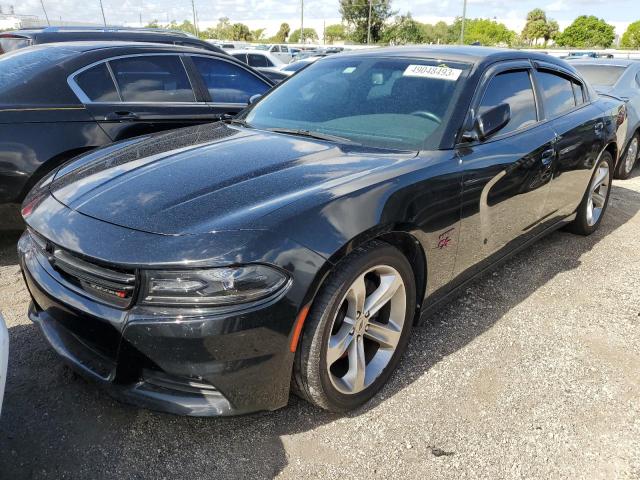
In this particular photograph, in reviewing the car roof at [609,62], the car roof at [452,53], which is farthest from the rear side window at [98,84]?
the car roof at [609,62]

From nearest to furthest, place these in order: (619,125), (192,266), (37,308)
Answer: (192,266), (37,308), (619,125)

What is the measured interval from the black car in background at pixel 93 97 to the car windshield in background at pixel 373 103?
1.10 metres

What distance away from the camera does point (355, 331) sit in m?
2.30

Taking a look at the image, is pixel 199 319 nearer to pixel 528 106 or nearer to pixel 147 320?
pixel 147 320

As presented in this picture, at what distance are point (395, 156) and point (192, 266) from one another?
1.23 m

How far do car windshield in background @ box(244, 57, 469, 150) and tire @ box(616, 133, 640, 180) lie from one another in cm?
510

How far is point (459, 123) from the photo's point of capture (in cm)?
277

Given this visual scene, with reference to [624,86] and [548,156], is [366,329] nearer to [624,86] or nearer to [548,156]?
[548,156]

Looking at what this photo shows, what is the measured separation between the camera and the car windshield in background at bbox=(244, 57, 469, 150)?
111 inches

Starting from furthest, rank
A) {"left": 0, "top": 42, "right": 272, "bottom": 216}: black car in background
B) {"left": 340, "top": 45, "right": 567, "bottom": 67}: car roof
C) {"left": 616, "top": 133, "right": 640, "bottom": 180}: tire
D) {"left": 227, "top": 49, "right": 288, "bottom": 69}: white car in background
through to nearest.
Answer: 1. {"left": 227, "top": 49, "right": 288, "bottom": 69}: white car in background
2. {"left": 616, "top": 133, "right": 640, "bottom": 180}: tire
3. {"left": 0, "top": 42, "right": 272, "bottom": 216}: black car in background
4. {"left": 340, "top": 45, "right": 567, "bottom": 67}: car roof

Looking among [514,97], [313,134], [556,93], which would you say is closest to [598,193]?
[556,93]

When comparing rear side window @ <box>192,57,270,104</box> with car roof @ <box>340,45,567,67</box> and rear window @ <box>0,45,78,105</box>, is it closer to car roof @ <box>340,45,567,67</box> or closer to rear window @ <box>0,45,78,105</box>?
rear window @ <box>0,45,78,105</box>

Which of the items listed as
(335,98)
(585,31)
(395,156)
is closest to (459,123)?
(395,156)

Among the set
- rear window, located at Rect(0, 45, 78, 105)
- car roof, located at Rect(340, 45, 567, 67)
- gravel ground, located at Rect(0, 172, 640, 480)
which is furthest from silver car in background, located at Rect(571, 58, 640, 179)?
rear window, located at Rect(0, 45, 78, 105)
